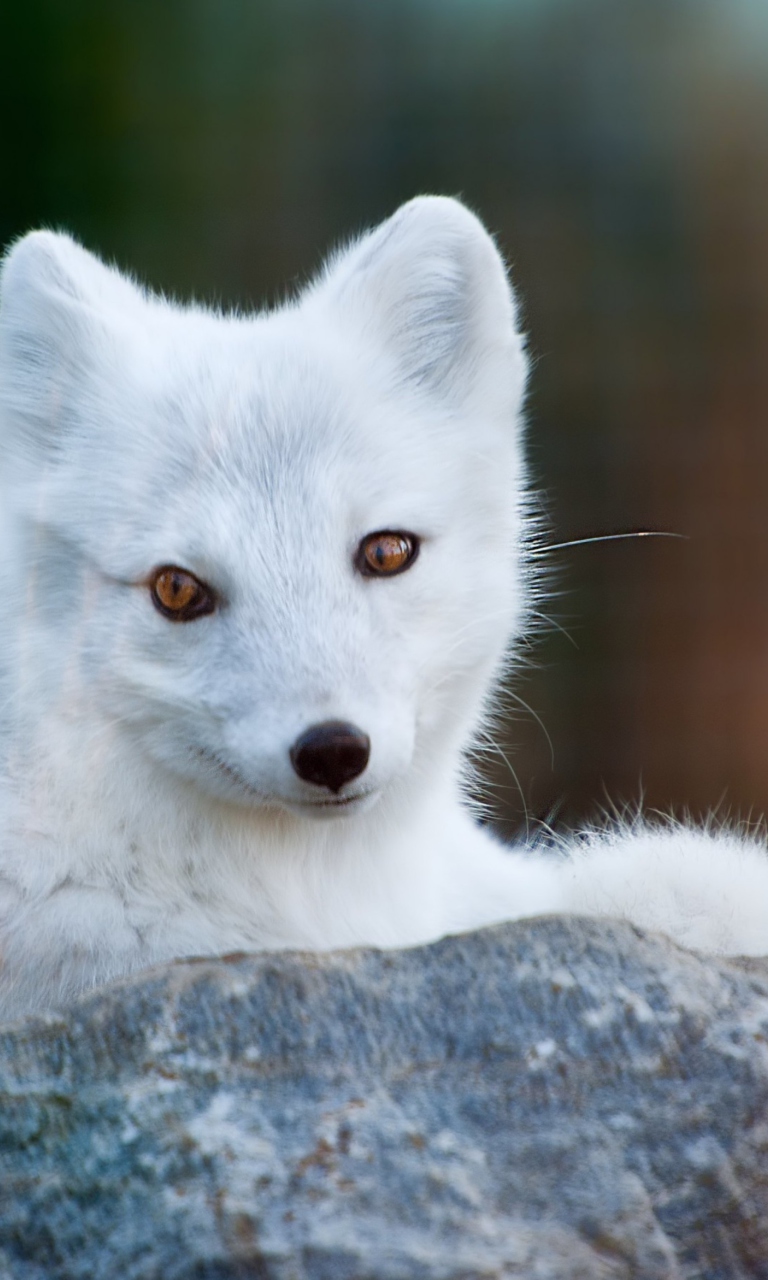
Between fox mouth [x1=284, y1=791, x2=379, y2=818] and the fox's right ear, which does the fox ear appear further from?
fox mouth [x1=284, y1=791, x2=379, y2=818]

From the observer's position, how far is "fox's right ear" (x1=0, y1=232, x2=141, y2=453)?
84.5 inches

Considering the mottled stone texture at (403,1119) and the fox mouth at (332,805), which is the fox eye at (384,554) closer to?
the fox mouth at (332,805)

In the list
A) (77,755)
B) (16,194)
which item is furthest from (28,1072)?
(16,194)

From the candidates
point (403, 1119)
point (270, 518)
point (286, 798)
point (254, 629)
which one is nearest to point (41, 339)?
point (270, 518)

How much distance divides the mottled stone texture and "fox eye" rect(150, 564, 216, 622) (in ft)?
1.65

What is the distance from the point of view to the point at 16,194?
421cm

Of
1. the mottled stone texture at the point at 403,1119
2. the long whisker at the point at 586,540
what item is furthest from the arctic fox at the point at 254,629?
the mottled stone texture at the point at 403,1119

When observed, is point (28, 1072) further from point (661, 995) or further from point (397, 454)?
point (397, 454)

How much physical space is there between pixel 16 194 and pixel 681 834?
2935 mm

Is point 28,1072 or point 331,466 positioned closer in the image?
point 28,1072

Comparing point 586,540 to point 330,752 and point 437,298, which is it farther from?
point 330,752

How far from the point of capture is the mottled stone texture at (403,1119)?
1289mm

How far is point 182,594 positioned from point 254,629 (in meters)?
0.12

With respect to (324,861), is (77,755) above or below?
above
